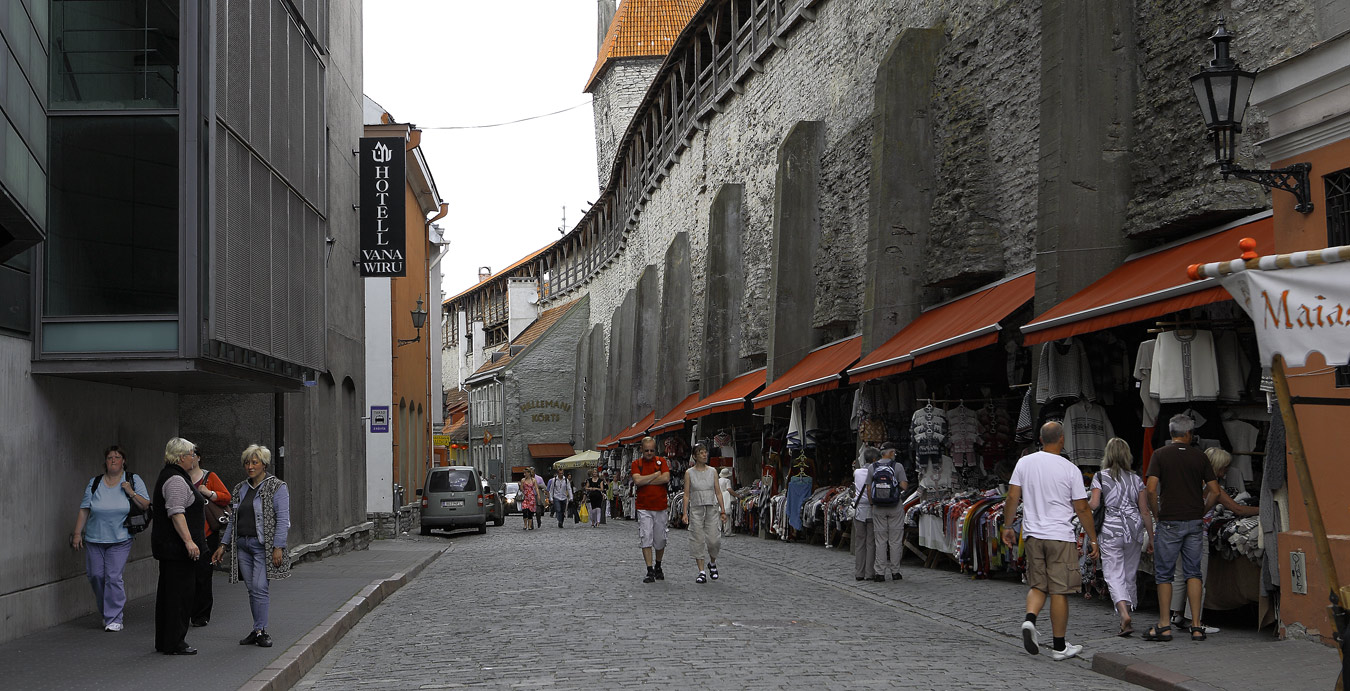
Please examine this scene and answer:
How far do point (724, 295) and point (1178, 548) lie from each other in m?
23.7

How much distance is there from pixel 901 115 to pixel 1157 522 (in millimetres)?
11715

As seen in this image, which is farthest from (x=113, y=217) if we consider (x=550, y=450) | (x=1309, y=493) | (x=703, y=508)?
(x=550, y=450)

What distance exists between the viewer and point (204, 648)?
388 inches

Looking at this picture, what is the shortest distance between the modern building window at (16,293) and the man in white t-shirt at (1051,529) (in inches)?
320

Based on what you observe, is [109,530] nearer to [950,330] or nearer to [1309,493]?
[1309,493]

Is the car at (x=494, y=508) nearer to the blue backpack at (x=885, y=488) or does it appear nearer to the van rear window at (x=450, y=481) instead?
the van rear window at (x=450, y=481)

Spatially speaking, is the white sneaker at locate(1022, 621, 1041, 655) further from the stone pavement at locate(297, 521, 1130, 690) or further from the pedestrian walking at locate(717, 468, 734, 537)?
the pedestrian walking at locate(717, 468, 734, 537)

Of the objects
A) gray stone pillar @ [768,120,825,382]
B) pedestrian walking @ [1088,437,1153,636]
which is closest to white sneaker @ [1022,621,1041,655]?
pedestrian walking @ [1088,437,1153,636]

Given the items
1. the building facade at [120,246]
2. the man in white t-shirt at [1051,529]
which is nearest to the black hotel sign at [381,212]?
the building facade at [120,246]

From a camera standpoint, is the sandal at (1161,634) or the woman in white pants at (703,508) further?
the woman in white pants at (703,508)

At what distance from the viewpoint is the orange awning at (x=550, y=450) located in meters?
73.4

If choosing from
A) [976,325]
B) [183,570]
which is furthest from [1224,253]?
[183,570]

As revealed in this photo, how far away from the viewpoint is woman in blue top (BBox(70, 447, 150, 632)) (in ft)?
35.9

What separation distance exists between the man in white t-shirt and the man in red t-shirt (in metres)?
6.82
